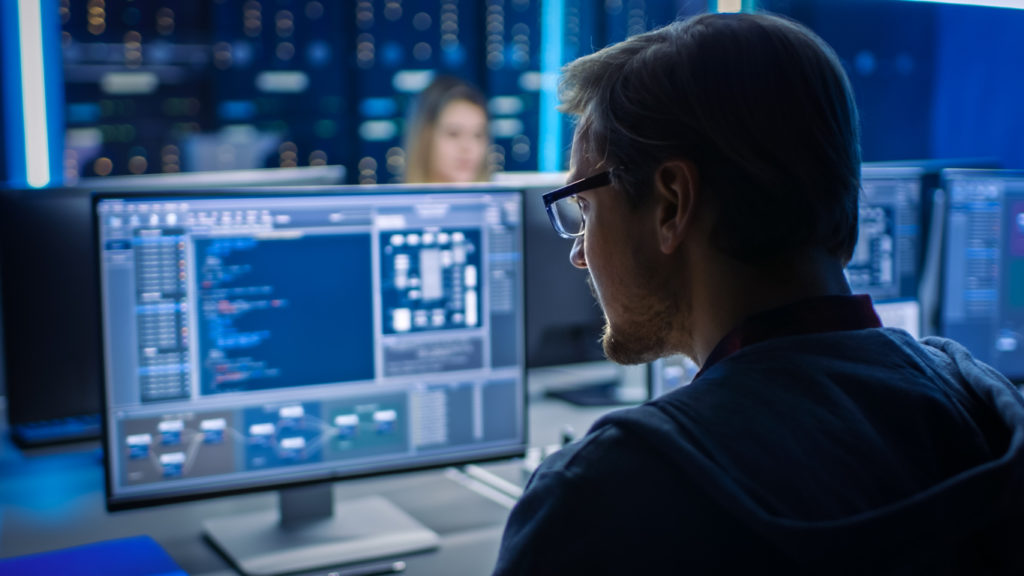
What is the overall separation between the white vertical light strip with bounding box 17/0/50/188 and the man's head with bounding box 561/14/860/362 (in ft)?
9.17

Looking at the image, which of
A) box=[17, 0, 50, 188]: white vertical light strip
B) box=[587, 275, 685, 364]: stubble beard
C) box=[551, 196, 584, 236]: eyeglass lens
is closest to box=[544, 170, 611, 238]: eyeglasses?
box=[551, 196, 584, 236]: eyeglass lens

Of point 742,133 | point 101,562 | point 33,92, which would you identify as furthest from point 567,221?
point 33,92

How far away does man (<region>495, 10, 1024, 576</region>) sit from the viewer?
699 mm

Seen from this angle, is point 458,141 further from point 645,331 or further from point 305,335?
point 645,331

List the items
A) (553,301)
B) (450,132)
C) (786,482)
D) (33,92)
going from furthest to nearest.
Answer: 1. (450,132)
2. (33,92)
3. (553,301)
4. (786,482)

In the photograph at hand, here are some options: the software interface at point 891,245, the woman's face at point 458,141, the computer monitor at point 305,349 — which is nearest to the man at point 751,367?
the computer monitor at point 305,349

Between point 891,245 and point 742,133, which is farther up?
point 742,133

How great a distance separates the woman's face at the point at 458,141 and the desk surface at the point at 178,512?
75.2 inches

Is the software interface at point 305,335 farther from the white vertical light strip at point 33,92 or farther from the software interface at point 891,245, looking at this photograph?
the white vertical light strip at point 33,92

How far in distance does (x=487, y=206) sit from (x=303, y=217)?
0.89 ft

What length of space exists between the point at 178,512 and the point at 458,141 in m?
2.28

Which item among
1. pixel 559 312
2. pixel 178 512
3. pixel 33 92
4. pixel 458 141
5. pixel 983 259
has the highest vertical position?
pixel 33 92

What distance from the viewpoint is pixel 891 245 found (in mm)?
1884

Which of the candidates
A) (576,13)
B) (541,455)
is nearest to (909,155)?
(541,455)
